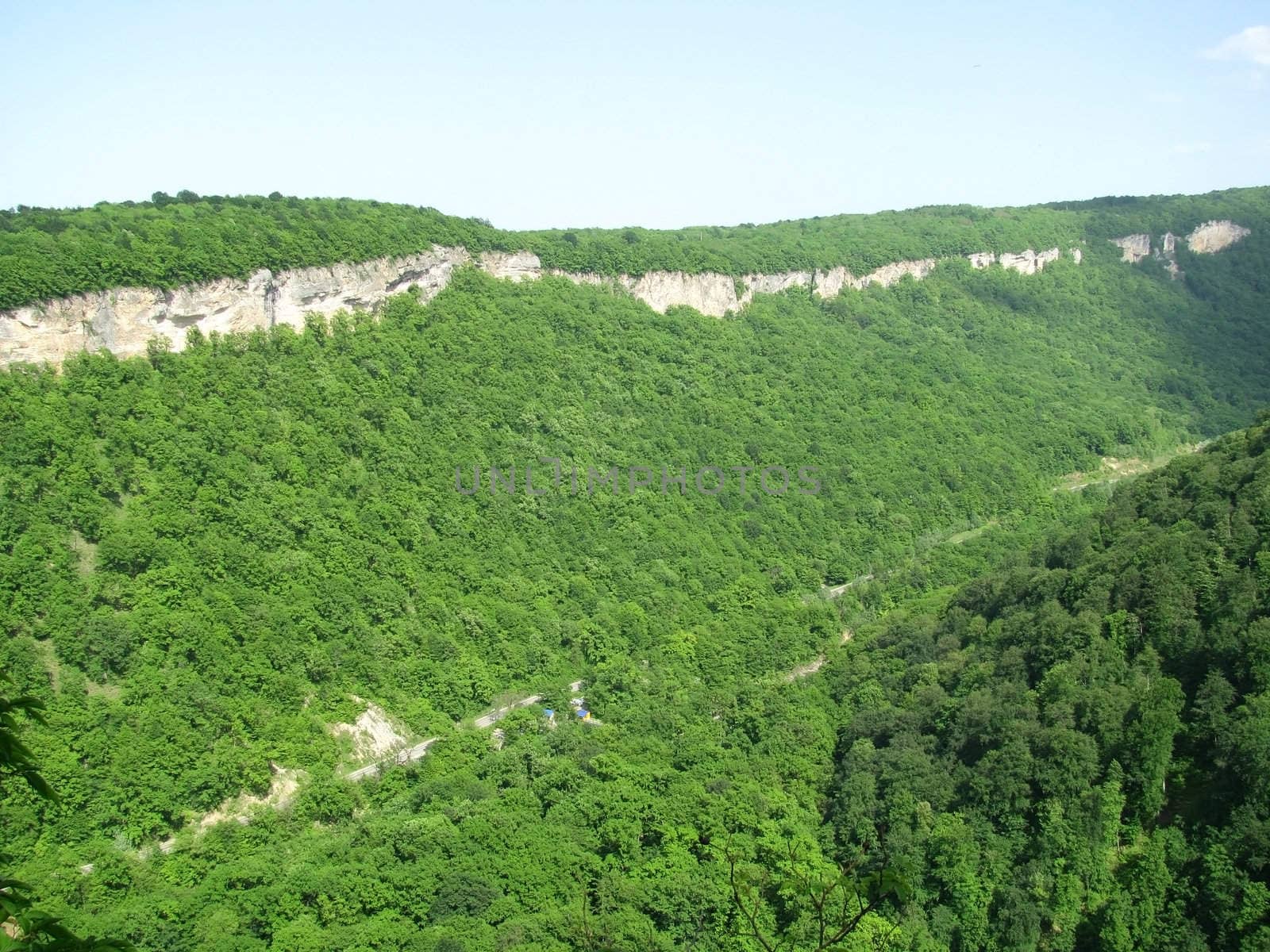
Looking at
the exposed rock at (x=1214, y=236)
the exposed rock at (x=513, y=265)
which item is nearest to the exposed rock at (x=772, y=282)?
the exposed rock at (x=513, y=265)

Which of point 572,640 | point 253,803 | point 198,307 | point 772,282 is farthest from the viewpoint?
point 772,282

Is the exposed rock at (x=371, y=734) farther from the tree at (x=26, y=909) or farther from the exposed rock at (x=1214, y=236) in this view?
the exposed rock at (x=1214, y=236)

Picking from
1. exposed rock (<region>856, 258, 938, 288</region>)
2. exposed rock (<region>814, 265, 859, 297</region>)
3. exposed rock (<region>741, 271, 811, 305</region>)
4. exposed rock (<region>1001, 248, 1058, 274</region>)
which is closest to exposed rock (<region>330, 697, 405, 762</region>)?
exposed rock (<region>741, 271, 811, 305</region>)

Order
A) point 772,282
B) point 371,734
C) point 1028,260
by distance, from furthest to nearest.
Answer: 1. point 1028,260
2. point 772,282
3. point 371,734

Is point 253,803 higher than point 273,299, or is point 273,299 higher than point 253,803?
point 273,299

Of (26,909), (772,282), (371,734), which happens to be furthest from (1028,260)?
(26,909)

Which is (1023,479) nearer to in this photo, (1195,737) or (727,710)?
(727,710)

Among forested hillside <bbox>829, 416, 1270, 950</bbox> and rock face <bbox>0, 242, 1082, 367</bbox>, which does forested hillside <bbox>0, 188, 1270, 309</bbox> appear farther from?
forested hillside <bbox>829, 416, 1270, 950</bbox>

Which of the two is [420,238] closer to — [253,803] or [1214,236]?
[253,803]
